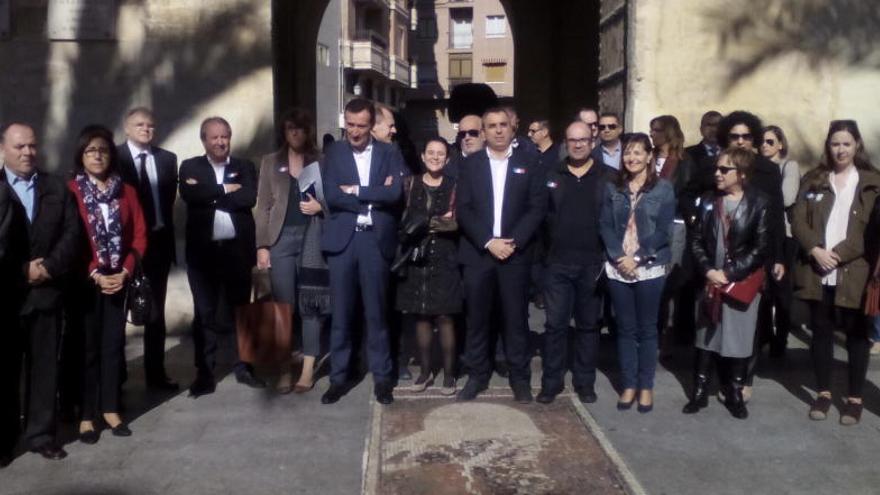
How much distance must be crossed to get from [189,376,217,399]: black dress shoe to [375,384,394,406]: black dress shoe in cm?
112

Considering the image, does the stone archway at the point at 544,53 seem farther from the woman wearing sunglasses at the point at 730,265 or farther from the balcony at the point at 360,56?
the balcony at the point at 360,56

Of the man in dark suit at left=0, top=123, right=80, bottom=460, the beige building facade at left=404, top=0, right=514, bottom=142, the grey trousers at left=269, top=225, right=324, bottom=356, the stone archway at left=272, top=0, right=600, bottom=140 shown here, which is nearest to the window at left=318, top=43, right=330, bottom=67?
the beige building facade at left=404, top=0, right=514, bottom=142

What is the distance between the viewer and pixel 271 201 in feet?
22.3

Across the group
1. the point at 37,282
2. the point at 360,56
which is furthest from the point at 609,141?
the point at 360,56

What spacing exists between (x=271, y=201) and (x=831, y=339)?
142 inches

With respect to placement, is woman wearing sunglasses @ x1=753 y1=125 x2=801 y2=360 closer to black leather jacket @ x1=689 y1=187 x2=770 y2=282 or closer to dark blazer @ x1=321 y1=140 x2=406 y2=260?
black leather jacket @ x1=689 y1=187 x2=770 y2=282

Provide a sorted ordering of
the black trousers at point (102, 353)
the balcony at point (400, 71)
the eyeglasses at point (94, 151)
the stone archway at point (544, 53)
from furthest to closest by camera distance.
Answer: the balcony at point (400, 71) < the stone archway at point (544, 53) < the black trousers at point (102, 353) < the eyeglasses at point (94, 151)

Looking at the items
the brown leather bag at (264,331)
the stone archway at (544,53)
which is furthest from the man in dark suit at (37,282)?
the stone archway at (544,53)

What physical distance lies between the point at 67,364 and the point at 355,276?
5.84 feet

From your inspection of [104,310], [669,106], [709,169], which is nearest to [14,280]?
[104,310]

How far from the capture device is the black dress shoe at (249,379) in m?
6.92

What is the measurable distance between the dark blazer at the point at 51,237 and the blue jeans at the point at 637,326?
10.4ft

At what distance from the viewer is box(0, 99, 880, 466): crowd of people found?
570cm

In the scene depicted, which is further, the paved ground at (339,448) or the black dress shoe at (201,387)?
the black dress shoe at (201,387)
